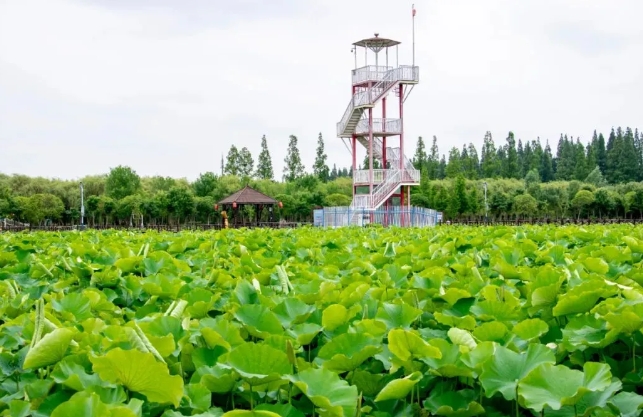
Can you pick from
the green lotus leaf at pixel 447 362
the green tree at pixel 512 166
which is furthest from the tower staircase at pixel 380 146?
the green tree at pixel 512 166

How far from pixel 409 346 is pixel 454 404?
12 cm

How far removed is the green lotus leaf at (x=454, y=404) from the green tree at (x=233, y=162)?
71.3 m

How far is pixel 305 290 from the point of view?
178 cm

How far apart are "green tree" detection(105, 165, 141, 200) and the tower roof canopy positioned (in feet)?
123

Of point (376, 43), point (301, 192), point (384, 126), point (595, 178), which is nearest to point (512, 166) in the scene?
point (595, 178)

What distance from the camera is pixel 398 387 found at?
3.39 feet

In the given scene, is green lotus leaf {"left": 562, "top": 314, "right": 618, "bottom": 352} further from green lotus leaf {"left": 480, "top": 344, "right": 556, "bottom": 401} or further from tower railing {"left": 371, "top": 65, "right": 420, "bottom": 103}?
tower railing {"left": 371, "top": 65, "right": 420, "bottom": 103}

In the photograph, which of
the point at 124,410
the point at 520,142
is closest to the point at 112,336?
the point at 124,410

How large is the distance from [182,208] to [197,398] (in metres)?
50.2

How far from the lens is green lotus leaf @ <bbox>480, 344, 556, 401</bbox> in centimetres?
103

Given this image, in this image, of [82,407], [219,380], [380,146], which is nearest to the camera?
[82,407]

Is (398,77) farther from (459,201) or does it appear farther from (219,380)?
(219,380)

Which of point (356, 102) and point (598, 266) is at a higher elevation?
point (356, 102)

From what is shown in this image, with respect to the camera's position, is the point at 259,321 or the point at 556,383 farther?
the point at 259,321
